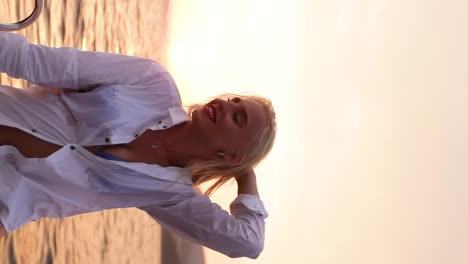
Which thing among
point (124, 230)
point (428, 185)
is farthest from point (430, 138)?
point (124, 230)

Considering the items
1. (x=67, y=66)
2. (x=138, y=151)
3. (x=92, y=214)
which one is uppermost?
(x=67, y=66)

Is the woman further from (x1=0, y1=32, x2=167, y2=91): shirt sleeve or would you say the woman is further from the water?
the water

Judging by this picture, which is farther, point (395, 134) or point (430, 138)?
point (395, 134)

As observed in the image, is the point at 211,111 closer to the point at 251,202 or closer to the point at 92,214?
the point at 251,202

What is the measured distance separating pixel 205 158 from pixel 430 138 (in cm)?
50

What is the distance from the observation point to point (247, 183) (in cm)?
107

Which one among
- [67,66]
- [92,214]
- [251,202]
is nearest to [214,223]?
[251,202]

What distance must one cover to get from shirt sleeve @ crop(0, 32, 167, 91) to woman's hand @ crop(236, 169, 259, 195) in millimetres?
275

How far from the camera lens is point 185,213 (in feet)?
3.21

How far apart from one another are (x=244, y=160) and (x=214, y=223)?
0.14 m

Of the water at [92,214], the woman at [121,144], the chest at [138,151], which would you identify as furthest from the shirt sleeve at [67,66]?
the water at [92,214]

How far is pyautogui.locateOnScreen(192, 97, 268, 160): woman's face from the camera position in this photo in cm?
99

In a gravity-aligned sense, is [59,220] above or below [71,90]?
below

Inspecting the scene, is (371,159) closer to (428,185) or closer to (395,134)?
(395,134)
